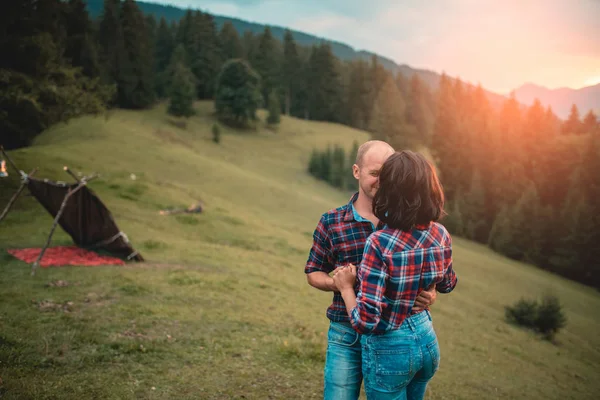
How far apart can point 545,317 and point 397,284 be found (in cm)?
1721

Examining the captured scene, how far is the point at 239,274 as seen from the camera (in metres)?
14.0

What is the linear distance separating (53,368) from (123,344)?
1.16m

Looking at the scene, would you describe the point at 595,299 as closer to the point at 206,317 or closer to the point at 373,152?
the point at 206,317

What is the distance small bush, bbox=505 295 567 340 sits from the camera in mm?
16344

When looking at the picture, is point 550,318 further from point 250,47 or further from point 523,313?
point 250,47

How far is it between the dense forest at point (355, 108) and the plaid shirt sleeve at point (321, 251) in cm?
2060

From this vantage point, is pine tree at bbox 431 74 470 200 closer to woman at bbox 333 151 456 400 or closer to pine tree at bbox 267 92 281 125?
pine tree at bbox 267 92 281 125

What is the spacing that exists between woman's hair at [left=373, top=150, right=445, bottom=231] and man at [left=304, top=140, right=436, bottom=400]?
0.38 metres

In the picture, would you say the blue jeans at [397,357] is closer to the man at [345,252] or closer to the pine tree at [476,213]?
the man at [345,252]

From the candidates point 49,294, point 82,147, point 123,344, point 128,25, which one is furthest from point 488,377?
point 128,25

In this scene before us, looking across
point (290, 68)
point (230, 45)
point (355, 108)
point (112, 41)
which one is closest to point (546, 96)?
point (355, 108)

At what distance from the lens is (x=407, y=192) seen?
8.97 ft

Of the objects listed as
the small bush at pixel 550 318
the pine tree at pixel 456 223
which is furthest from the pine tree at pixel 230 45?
the small bush at pixel 550 318

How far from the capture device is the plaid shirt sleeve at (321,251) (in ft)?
11.4
